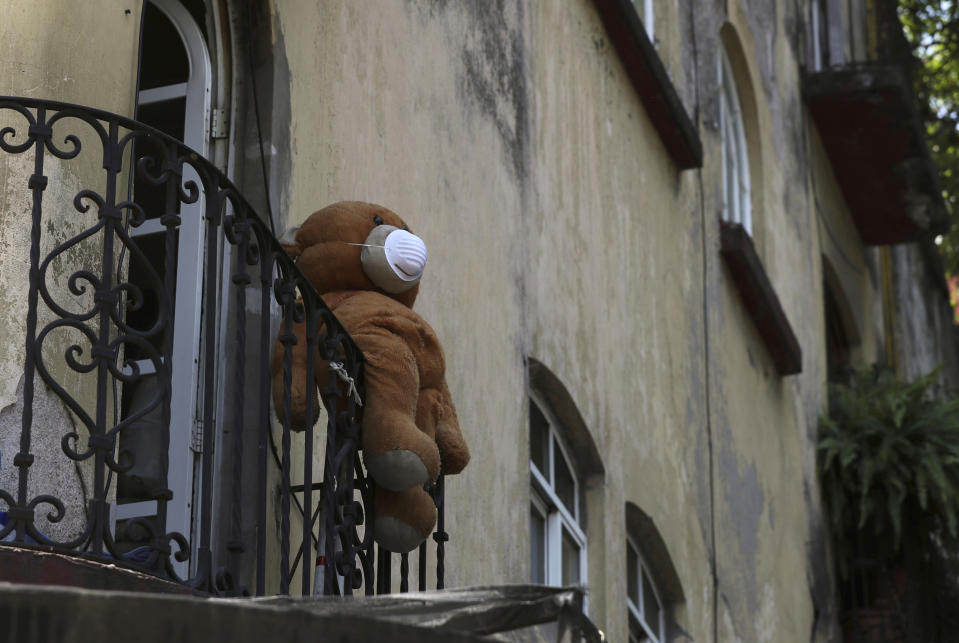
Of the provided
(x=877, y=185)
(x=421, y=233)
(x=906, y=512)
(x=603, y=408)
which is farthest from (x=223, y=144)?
(x=877, y=185)

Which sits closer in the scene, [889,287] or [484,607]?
[484,607]

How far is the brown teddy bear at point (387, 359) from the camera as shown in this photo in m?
5.25

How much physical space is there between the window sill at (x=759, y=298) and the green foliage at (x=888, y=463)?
827 millimetres

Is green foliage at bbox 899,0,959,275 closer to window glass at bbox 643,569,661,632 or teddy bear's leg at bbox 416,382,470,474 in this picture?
window glass at bbox 643,569,661,632

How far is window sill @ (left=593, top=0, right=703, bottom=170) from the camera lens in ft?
32.0

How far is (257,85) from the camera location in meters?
6.17

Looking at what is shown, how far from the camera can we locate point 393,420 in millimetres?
5270

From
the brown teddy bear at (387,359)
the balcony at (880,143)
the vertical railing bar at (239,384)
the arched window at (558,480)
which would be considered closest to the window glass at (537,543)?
the arched window at (558,480)

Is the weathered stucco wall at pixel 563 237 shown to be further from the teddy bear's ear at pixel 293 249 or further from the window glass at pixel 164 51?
the teddy bear's ear at pixel 293 249

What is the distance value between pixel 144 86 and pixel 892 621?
8.58 meters

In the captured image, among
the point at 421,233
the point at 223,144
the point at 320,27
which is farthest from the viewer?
the point at 421,233

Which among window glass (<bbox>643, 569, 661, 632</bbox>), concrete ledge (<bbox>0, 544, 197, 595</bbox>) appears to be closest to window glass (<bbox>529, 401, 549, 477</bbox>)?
window glass (<bbox>643, 569, 661, 632</bbox>)

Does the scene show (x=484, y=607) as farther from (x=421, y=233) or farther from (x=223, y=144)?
(x=421, y=233)

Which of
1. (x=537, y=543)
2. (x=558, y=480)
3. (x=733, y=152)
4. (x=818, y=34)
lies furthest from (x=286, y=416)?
(x=818, y=34)
